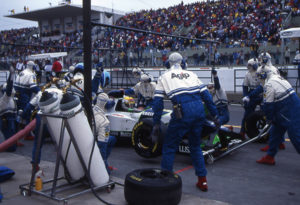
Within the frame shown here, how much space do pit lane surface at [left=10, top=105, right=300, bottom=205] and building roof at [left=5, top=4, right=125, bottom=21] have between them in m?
41.9

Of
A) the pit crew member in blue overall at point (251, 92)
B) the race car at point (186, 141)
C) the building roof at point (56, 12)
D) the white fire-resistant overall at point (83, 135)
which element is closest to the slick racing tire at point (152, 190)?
the white fire-resistant overall at point (83, 135)

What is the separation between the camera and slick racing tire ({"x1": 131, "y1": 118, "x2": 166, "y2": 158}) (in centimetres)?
609

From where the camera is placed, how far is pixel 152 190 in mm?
3881

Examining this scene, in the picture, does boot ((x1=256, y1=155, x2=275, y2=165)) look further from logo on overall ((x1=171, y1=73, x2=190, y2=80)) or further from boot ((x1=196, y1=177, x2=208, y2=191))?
logo on overall ((x1=171, y1=73, x2=190, y2=80))

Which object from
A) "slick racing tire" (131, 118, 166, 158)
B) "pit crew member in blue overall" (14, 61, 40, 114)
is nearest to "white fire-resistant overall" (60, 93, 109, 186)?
"slick racing tire" (131, 118, 166, 158)

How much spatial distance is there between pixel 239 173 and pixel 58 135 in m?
3.02

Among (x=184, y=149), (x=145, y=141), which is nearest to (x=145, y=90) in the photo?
(x=145, y=141)

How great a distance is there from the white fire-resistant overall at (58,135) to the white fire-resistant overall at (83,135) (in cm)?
16

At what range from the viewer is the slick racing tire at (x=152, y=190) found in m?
3.89

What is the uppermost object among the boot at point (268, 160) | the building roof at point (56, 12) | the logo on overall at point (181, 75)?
the building roof at point (56, 12)

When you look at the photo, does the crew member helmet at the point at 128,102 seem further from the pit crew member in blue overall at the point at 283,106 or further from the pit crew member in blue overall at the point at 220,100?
the pit crew member in blue overall at the point at 283,106

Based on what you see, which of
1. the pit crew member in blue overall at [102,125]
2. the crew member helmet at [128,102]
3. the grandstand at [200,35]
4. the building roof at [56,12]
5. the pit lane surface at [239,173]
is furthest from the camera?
the building roof at [56,12]

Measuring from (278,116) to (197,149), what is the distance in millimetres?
1785

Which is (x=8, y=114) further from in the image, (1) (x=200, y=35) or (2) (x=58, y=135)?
(1) (x=200, y=35)
